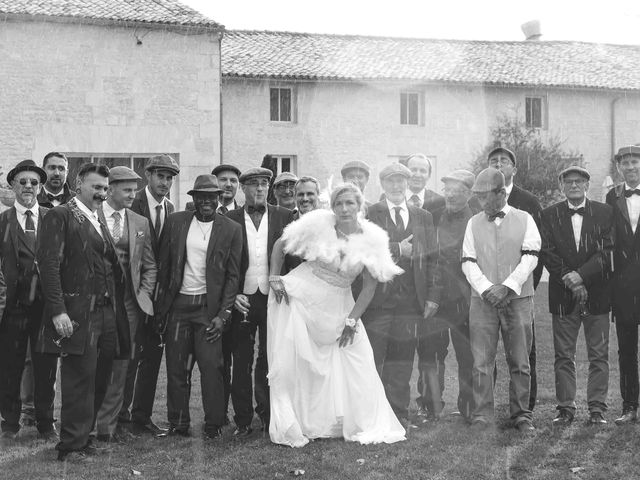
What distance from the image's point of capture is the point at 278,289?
6.96 m

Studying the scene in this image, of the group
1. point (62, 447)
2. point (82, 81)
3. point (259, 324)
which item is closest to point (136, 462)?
point (62, 447)

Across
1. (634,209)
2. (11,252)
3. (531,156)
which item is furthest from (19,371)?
(531,156)

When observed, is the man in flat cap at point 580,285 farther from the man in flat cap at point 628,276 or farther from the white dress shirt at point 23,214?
the white dress shirt at point 23,214

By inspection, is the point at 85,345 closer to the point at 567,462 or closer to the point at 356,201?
the point at 356,201

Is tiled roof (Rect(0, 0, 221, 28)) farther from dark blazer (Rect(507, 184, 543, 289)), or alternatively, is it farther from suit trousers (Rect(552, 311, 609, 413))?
suit trousers (Rect(552, 311, 609, 413))

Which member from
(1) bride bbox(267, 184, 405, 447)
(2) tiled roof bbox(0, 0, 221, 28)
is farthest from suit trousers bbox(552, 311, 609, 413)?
(2) tiled roof bbox(0, 0, 221, 28)

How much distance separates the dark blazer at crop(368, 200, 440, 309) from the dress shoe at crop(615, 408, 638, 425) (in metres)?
1.87

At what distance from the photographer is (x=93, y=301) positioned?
6.23 metres

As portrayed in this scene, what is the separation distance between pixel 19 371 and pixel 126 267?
1.40 meters

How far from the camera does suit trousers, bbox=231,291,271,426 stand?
707 cm

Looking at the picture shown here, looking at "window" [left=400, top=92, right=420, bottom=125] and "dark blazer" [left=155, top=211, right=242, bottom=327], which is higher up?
"window" [left=400, top=92, right=420, bottom=125]

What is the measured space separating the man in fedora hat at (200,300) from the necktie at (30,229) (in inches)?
44.6

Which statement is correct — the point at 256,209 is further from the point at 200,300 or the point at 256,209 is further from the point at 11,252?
the point at 11,252

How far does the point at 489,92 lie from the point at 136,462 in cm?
2658
